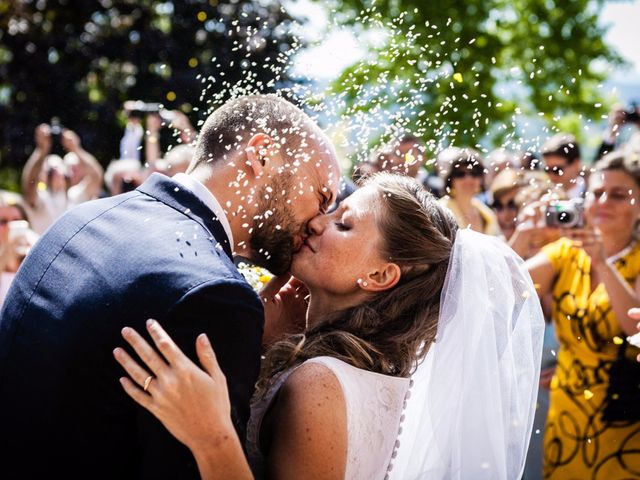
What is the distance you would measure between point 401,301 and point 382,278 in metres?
0.12

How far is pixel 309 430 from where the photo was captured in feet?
8.26

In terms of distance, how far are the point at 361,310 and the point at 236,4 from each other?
10.2 m

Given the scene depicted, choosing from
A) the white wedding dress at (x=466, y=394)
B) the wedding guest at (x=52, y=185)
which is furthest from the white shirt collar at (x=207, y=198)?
the wedding guest at (x=52, y=185)

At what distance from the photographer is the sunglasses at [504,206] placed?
5427 mm

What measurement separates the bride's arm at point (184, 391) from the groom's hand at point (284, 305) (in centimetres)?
117

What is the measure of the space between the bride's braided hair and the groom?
70 centimetres

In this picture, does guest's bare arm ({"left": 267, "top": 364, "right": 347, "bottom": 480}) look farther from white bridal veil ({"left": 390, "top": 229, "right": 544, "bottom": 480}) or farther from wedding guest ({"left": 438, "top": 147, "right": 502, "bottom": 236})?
wedding guest ({"left": 438, "top": 147, "right": 502, "bottom": 236})

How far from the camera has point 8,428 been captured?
7.39 feet

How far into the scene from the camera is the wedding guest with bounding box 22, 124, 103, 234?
783 centimetres

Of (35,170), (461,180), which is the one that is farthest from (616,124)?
(35,170)

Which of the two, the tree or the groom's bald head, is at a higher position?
the groom's bald head

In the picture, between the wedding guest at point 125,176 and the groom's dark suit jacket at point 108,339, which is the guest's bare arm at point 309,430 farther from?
the wedding guest at point 125,176

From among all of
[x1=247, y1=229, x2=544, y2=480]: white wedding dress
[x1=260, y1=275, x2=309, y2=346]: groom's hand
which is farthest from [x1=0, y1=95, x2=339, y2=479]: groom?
[x1=260, y1=275, x2=309, y2=346]: groom's hand

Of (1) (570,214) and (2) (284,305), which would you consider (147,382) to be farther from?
(1) (570,214)
